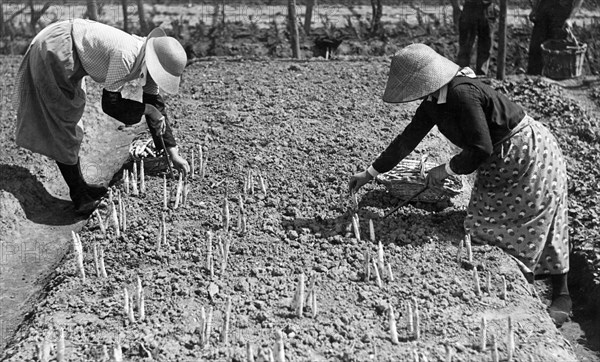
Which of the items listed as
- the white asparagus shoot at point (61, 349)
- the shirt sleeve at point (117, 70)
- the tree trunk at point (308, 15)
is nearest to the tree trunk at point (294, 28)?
→ the tree trunk at point (308, 15)

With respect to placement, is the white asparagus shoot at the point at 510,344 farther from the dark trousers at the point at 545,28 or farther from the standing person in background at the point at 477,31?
the dark trousers at the point at 545,28

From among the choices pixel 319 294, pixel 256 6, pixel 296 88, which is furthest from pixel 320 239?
pixel 256 6

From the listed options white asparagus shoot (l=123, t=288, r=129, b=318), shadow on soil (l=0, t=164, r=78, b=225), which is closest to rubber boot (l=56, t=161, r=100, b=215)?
shadow on soil (l=0, t=164, r=78, b=225)

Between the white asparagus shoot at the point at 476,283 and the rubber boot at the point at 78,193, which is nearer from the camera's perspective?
the white asparagus shoot at the point at 476,283

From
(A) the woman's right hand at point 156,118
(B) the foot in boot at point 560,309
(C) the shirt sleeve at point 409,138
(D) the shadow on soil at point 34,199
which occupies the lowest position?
(D) the shadow on soil at point 34,199

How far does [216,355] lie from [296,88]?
3.64 meters

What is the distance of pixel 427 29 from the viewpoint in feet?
33.1

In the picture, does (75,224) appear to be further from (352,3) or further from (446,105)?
(352,3)

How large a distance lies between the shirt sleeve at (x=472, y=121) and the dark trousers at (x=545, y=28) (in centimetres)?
453

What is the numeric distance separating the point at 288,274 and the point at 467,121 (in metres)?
1.18

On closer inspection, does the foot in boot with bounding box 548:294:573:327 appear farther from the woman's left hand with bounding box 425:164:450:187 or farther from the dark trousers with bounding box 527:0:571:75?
the dark trousers with bounding box 527:0:571:75

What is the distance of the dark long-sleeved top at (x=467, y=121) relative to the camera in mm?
4039

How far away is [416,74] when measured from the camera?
4070 mm

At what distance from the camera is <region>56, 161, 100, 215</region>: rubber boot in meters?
5.39
